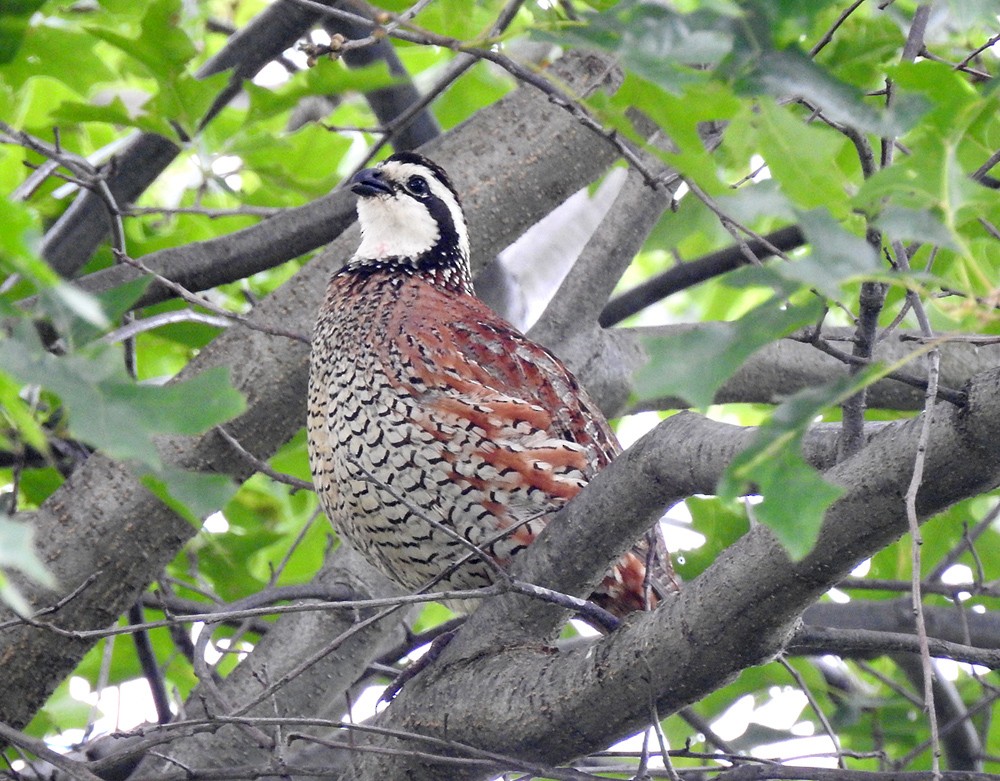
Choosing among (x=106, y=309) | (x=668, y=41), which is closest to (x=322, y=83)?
(x=106, y=309)

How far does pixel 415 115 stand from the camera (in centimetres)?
427

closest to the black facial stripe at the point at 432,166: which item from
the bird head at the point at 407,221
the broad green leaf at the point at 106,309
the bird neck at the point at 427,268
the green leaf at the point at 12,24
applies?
the bird head at the point at 407,221

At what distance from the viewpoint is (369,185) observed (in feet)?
13.4

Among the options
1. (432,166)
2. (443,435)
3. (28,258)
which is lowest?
(28,258)

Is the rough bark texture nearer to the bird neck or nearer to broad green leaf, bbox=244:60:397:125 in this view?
the bird neck

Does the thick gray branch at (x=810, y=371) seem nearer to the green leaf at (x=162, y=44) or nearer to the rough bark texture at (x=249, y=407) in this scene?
the rough bark texture at (x=249, y=407)

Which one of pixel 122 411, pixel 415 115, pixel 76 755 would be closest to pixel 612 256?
pixel 415 115

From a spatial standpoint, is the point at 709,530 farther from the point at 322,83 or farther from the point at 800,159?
the point at 800,159

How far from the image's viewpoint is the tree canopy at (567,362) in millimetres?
1518

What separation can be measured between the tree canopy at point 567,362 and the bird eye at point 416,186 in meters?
0.12

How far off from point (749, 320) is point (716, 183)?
25cm

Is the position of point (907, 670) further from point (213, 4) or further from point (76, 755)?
point (213, 4)

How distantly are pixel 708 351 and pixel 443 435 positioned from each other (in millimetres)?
1835

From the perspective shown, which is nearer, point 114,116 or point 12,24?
point 12,24
